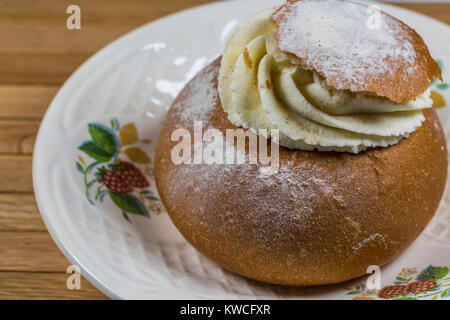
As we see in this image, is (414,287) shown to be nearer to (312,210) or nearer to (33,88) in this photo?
(312,210)

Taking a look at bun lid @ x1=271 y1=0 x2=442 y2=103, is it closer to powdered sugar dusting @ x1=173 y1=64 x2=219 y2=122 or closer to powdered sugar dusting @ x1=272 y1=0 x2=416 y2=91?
powdered sugar dusting @ x1=272 y1=0 x2=416 y2=91

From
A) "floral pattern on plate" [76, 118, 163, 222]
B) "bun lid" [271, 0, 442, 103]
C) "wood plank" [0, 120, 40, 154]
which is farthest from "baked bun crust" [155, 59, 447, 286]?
"wood plank" [0, 120, 40, 154]

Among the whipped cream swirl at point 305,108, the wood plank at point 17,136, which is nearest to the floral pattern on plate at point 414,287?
the whipped cream swirl at point 305,108

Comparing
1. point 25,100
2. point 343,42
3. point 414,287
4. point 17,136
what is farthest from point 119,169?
point 414,287

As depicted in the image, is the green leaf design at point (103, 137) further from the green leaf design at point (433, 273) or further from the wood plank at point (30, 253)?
the green leaf design at point (433, 273)

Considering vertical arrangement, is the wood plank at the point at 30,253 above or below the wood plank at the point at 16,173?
below
